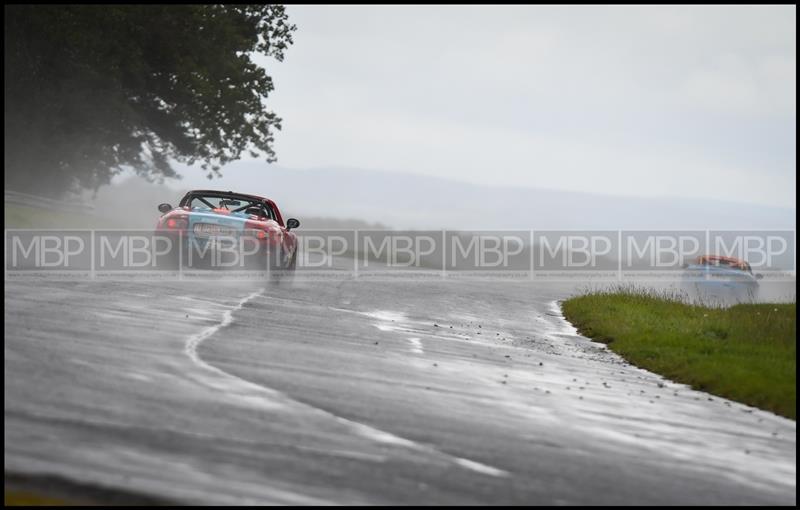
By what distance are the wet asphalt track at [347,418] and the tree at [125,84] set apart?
80.4 ft

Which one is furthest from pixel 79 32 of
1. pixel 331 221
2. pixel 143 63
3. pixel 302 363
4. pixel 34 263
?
pixel 331 221

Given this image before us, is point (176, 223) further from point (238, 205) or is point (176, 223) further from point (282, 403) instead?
point (282, 403)

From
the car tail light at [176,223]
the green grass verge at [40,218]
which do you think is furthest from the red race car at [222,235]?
the green grass verge at [40,218]

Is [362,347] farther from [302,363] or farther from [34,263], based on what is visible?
[34,263]

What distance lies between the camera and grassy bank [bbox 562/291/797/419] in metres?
12.1

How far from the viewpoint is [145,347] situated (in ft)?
35.7

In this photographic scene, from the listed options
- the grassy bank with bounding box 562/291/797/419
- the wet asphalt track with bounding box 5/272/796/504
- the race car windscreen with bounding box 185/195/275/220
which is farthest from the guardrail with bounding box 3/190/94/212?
the wet asphalt track with bounding box 5/272/796/504

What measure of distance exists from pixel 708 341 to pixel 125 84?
30.5 m

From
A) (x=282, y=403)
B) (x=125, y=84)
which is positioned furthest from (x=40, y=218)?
(x=282, y=403)

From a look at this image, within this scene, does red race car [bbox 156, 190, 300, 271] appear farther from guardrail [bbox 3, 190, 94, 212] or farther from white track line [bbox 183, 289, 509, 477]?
guardrail [bbox 3, 190, 94, 212]

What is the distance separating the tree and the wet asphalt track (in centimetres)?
2449

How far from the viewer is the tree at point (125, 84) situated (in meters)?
37.8

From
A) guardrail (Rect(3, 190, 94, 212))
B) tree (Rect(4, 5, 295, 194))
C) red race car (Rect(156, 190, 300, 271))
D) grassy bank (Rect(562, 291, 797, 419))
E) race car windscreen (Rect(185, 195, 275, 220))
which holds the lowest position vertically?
grassy bank (Rect(562, 291, 797, 419))

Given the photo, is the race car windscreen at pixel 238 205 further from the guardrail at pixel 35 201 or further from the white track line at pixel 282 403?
the guardrail at pixel 35 201
